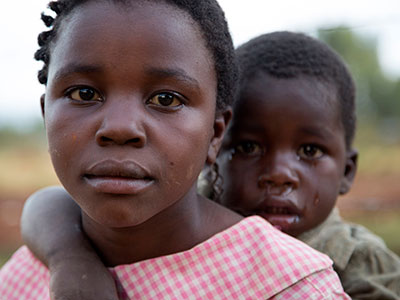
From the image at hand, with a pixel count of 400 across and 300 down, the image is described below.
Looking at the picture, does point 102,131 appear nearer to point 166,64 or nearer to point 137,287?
point 166,64

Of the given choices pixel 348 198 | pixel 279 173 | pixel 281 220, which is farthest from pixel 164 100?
pixel 348 198

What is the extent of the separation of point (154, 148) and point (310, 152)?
39.3 inches

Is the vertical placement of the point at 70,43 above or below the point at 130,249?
above

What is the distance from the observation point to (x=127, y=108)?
4.88 ft

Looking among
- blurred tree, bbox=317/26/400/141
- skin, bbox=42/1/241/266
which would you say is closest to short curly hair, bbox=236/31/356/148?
skin, bbox=42/1/241/266

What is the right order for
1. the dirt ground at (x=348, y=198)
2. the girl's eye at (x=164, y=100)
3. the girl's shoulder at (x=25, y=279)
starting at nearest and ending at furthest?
the girl's eye at (x=164, y=100), the girl's shoulder at (x=25, y=279), the dirt ground at (x=348, y=198)

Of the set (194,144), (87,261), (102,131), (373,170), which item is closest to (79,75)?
(102,131)

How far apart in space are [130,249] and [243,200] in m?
0.63

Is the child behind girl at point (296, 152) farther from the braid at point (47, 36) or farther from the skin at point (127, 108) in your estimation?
the braid at point (47, 36)

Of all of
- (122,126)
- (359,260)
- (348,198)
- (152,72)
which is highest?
(152,72)

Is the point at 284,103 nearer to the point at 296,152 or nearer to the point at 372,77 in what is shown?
the point at 296,152

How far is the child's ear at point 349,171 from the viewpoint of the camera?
2531mm

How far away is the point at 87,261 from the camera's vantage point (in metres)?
1.74

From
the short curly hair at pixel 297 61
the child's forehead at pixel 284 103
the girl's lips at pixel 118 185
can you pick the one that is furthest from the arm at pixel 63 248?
the short curly hair at pixel 297 61
